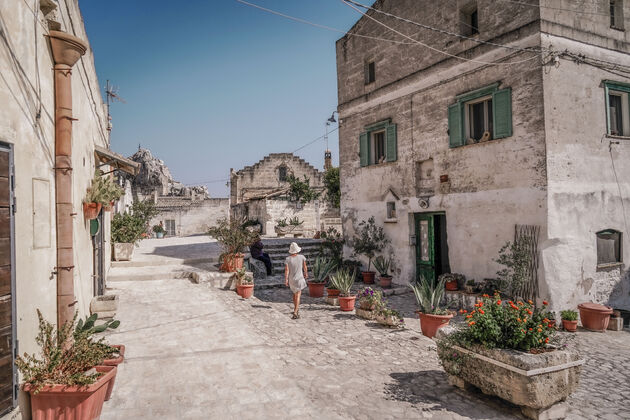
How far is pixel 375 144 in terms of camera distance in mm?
13609

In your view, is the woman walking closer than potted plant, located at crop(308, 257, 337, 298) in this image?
A: Yes

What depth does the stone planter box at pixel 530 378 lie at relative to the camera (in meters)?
4.19

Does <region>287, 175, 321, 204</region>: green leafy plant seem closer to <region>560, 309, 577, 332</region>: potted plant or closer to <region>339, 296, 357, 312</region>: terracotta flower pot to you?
<region>339, 296, 357, 312</region>: terracotta flower pot

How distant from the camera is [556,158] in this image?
8.56 metres

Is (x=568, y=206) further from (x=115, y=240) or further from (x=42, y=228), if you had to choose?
(x=115, y=240)

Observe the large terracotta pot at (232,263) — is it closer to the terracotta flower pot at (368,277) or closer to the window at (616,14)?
the terracotta flower pot at (368,277)

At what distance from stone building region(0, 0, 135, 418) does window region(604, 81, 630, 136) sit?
1146cm

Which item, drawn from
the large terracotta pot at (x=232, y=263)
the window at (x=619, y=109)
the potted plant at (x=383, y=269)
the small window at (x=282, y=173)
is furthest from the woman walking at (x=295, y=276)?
the small window at (x=282, y=173)

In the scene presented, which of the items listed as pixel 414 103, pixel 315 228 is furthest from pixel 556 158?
pixel 315 228

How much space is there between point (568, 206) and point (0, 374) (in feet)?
33.1

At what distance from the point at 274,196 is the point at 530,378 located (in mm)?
21728

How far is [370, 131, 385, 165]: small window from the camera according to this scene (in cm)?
1345

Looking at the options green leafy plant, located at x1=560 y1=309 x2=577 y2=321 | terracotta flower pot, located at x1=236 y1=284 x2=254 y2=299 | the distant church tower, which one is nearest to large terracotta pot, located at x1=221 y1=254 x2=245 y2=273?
terracotta flower pot, located at x1=236 y1=284 x2=254 y2=299

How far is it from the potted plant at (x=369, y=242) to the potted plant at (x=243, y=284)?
14.8ft
